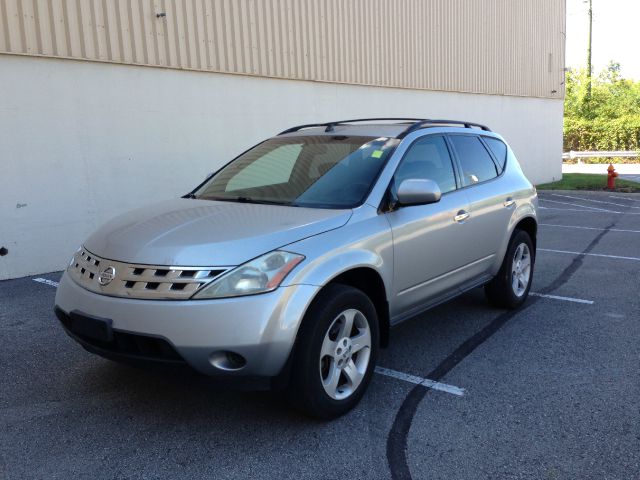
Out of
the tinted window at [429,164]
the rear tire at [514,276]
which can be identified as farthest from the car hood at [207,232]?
the rear tire at [514,276]

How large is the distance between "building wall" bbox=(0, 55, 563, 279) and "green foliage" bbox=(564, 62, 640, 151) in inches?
1337

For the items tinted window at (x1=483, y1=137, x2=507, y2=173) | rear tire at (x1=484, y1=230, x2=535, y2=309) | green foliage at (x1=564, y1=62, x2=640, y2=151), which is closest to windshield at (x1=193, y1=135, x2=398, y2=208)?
tinted window at (x1=483, y1=137, x2=507, y2=173)

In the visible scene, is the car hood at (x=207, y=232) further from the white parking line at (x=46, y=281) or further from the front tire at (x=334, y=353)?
the white parking line at (x=46, y=281)

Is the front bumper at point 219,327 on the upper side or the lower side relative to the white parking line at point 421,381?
upper

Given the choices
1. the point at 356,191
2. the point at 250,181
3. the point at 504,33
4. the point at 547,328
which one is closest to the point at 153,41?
the point at 250,181

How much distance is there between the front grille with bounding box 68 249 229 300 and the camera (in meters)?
3.11

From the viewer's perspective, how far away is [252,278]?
10.3 feet

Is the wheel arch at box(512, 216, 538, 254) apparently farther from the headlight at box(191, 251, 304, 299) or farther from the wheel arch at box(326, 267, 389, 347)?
the headlight at box(191, 251, 304, 299)

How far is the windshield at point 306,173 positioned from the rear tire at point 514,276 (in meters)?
1.88

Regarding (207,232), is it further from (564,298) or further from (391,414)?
(564,298)

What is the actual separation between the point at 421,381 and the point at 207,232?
1794 mm

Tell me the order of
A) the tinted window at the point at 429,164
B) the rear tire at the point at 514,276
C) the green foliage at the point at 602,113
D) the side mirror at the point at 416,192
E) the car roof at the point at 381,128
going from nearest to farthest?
the side mirror at the point at 416,192 → the tinted window at the point at 429,164 → the car roof at the point at 381,128 → the rear tire at the point at 514,276 → the green foliage at the point at 602,113

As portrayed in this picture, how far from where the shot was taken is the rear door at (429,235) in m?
4.06

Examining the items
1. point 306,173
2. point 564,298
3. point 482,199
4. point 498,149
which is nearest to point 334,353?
point 306,173
